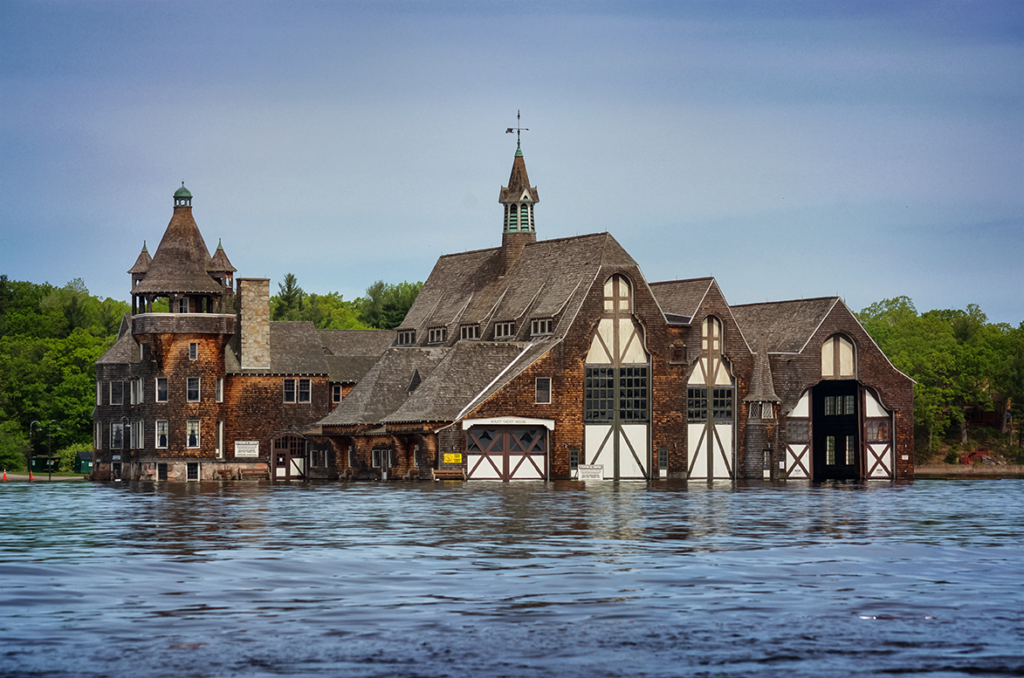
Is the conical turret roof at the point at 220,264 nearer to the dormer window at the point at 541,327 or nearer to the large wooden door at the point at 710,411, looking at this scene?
the dormer window at the point at 541,327

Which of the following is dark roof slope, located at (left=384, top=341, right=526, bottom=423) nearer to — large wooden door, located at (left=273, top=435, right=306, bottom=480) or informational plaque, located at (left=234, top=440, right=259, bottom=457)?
large wooden door, located at (left=273, top=435, right=306, bottom=480)

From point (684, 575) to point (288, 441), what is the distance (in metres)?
76.0

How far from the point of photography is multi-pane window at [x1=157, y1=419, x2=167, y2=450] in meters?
99.3

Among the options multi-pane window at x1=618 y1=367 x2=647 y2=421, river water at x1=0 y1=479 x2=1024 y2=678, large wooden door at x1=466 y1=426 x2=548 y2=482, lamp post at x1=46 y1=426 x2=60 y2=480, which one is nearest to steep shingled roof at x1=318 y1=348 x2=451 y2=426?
large wooden door at x1=466 y1=426 x2=548 y2=482

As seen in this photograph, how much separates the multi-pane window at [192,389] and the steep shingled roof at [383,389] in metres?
8.66

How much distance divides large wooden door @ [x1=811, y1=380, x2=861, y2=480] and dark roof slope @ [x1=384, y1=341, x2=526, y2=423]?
22.2 metres

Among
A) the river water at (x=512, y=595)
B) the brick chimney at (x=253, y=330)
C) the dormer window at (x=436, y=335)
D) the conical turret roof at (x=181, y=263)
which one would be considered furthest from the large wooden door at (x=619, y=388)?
the river water at (x=512, y=595)

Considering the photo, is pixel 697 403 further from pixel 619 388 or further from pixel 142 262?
pixel 142 262

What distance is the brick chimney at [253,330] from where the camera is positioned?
10194 cm

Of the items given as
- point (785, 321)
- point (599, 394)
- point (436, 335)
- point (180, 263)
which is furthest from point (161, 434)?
point (785, 321)

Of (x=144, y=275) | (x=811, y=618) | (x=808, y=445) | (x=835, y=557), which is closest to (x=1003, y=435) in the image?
(x=808, y=445)

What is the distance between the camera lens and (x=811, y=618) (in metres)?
22.0

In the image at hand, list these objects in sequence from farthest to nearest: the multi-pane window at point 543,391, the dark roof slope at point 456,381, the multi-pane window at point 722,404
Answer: the multi-pane window at point 722,404 < the multi-pane window at point 543,391 < the dark roof slope at point 456,381

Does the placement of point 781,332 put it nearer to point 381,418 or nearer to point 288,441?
point 381,418
